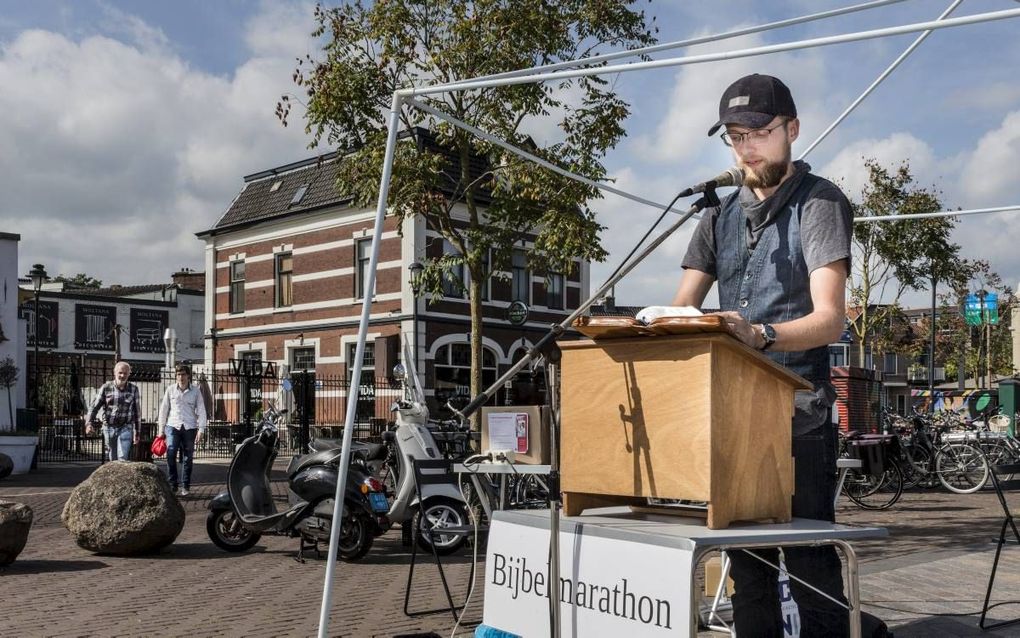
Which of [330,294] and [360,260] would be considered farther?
[330,294]

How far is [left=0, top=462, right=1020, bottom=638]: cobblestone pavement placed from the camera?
546cm

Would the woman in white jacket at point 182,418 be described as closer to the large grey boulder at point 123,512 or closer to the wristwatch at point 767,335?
the large grey boulder at point 123,512

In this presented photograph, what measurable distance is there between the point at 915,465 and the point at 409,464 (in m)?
8.13

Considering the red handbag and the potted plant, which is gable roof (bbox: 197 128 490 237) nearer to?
the potted plant

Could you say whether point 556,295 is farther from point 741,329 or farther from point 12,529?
point 741,329

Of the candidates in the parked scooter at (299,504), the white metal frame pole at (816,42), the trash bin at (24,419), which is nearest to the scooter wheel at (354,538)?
the parked scooter at (299,504)

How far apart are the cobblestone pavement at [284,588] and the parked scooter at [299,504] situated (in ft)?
0.63

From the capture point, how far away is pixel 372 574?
7.46m

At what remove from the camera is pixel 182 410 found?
41.9 feet

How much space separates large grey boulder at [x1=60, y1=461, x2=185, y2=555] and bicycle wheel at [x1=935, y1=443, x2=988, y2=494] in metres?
10.5

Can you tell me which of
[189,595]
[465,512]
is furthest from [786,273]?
[465,512]

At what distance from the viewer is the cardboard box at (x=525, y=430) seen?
563 cm

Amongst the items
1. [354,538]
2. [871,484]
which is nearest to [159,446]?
[354,538]

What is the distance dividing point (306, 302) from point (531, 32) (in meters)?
21.9
